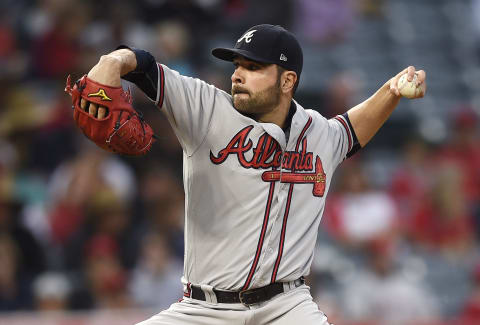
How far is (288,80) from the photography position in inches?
175

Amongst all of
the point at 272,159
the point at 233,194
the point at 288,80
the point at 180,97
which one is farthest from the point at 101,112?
the point at 288,80

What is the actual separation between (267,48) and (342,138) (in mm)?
738

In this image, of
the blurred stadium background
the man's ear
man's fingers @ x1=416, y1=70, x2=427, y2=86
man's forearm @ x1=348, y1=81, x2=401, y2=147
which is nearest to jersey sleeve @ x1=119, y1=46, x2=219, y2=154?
the man's ear

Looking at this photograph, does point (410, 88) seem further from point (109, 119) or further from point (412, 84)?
point (109, 119)

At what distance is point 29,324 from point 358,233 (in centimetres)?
328

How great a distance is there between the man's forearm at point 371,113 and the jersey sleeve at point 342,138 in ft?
0.11

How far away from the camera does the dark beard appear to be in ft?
13.9

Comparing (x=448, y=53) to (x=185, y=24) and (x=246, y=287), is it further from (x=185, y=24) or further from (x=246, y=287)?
(x=246, y=287)

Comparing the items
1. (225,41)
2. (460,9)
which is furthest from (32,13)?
(460,9)

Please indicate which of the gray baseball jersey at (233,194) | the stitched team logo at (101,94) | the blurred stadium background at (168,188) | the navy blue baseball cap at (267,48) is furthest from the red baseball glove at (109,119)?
the blurred stadium background at (168,188)

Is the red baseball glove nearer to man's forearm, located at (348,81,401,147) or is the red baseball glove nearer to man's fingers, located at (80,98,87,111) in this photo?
man's fingers, located at (80,98,87,111)

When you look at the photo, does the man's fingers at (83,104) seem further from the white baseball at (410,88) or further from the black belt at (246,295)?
the white baseball at (410,88)

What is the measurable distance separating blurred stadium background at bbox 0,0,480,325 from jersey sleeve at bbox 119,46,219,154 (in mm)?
2833

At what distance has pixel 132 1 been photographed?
9.30m
